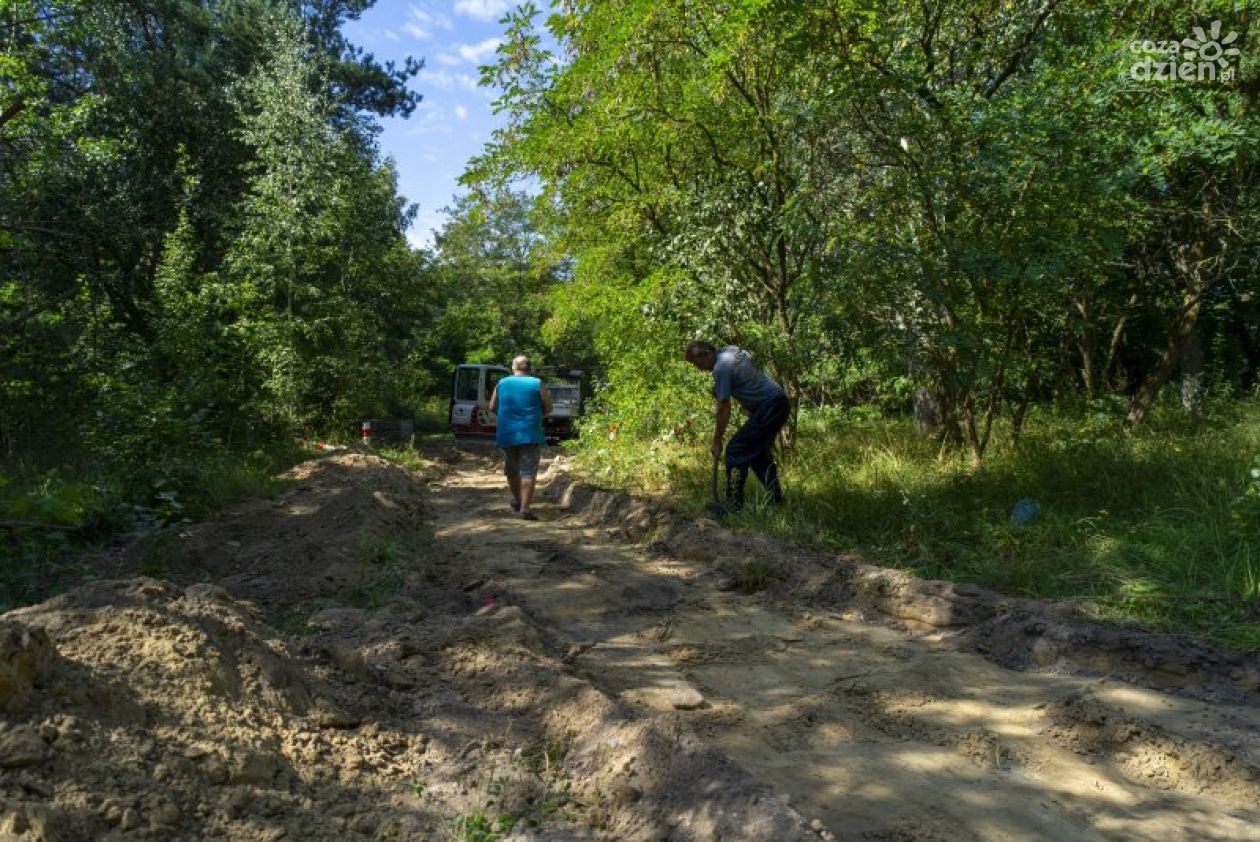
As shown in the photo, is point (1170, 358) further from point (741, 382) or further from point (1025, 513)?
point (741, 382)

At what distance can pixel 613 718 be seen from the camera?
2789 mm

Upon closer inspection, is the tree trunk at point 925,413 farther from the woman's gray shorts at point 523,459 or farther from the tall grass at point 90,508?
the tall grass at point 90,508

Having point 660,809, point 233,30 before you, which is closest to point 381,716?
point 660,809

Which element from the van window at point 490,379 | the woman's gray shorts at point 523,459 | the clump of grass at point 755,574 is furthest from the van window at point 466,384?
the clump of grass at point 755,574

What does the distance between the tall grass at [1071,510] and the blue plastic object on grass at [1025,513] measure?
0.05 meters

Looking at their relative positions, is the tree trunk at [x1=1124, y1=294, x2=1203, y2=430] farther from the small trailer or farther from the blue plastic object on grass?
the small trailer

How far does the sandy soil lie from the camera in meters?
2.20

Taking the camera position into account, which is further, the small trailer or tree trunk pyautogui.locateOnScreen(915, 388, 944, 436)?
the small trailer

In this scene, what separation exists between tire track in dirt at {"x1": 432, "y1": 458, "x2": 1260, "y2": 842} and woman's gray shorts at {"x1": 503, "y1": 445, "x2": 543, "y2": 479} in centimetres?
359

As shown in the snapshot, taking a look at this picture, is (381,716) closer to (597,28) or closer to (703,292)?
(703,292)

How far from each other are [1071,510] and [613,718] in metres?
4.37

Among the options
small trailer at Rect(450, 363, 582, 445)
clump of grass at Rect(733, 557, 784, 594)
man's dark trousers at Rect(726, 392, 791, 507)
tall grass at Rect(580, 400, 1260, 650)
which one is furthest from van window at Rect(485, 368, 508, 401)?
clump of grass at Rect(733, 557, 784, 594)

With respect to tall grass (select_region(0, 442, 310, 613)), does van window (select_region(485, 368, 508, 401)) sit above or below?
above

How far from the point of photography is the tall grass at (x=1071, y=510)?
4262 mm
